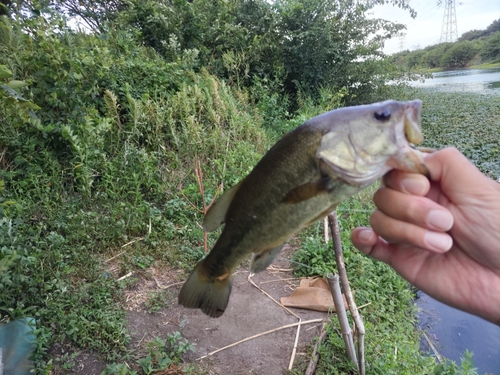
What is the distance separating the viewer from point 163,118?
18.7 feet

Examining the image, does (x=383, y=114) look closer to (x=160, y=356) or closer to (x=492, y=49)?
(x=160, y=356)

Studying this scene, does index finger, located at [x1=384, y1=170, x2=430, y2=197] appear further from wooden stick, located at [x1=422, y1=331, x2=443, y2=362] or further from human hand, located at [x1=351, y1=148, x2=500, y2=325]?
wooden stick, located at [x1=422, y1=331, x2=443, y2=362]

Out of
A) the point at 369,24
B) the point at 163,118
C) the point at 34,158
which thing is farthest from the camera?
the point at 369,24

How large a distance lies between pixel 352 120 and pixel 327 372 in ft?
8.22

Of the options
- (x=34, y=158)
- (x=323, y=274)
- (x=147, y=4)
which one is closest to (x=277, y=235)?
(x=323, y=274)

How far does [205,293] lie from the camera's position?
1558 millimetres

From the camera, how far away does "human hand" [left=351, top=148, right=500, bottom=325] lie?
1266 mm

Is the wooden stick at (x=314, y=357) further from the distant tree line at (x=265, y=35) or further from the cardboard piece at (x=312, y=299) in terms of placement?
the distant tree line at (x=265, y=35)

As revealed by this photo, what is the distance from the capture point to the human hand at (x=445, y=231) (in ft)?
4.15

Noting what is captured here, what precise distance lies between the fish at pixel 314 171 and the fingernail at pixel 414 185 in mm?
35

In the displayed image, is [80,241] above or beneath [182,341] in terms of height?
above

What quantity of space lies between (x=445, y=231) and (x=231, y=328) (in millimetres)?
2622

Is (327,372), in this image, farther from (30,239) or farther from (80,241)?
(30,239)

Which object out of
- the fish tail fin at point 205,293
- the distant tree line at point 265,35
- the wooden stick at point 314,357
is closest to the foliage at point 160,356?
the wooden stick at point 314,357
